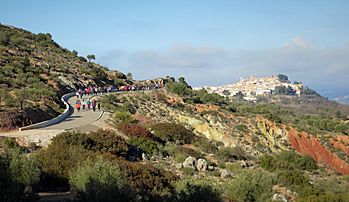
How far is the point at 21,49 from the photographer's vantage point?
188 feet

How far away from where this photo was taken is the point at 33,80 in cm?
3916

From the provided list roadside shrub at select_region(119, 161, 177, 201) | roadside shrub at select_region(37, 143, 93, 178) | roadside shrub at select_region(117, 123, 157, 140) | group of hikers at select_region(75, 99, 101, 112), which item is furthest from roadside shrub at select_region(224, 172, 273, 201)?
group of hikers at select_region(75, 99, 101, 112)

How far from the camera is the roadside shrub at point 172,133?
28.8 meters

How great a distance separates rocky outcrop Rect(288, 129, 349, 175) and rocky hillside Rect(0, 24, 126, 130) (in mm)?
26974

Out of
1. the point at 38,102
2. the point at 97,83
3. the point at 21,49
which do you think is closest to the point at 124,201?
the point at 38,102

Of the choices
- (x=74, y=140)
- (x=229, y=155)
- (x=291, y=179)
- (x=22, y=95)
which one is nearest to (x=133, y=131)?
(x=229, y=155)

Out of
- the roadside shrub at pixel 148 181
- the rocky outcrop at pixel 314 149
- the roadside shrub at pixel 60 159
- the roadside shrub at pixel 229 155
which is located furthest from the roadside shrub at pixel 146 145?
the rocky outcrop at pixel 314 149

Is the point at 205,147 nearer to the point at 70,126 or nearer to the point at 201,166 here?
the point at 201,166

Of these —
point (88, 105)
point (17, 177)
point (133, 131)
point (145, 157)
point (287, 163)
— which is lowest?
point (287, 163)

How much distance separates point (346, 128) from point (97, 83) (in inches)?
A: 1552

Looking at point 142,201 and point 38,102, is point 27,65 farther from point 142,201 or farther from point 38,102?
point 142,201

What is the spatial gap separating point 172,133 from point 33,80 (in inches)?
686

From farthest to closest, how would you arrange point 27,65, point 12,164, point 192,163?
1. point 27,65
2. point 192,163
3. point 12,164

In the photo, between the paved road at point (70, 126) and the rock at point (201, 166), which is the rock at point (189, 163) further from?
the paved road at point (70, 126)
